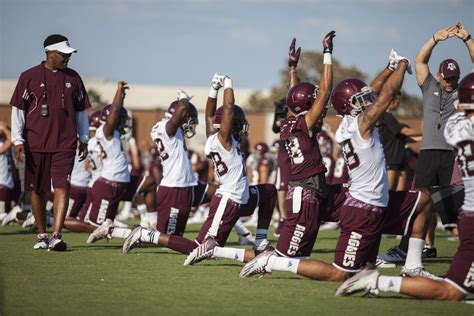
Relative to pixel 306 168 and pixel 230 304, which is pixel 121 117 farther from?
pixel 230 304

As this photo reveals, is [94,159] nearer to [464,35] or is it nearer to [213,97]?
[213,97]

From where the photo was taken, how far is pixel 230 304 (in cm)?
700

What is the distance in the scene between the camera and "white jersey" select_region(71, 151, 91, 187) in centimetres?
1539

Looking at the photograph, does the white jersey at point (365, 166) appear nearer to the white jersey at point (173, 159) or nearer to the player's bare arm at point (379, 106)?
the player's bare arm at point (379, 106)

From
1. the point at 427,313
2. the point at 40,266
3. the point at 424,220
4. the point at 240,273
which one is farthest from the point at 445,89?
the point at 40,266

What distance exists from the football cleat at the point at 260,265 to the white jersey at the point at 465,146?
6.64 feet

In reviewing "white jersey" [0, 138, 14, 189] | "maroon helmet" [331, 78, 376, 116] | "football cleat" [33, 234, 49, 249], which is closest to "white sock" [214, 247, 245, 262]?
"maroon helmet" [331, 78, 376, 116]

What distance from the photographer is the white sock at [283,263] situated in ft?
26.4

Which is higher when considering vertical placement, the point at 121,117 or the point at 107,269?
the point at 121,117

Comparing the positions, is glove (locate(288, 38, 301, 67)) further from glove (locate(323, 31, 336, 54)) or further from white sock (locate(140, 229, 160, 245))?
white sock (locate(140, 229, 160, 245))

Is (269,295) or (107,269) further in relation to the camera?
(107,269)

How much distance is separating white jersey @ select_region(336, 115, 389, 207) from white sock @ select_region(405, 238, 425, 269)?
672mm

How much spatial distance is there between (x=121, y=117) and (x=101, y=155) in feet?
2.28

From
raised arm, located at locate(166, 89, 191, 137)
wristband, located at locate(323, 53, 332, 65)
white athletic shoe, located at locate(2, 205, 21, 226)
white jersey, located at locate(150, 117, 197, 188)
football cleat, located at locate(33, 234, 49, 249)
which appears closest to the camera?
wristband, located at locate(323, 53, 332, 65)
